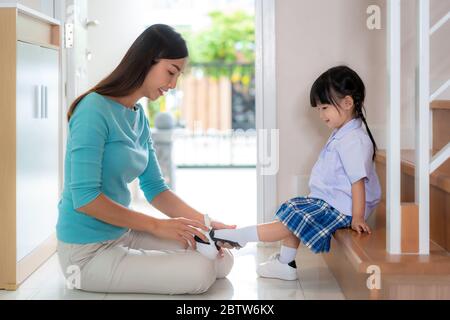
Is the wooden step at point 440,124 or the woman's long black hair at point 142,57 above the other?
the woman's long black hair at point 142,57

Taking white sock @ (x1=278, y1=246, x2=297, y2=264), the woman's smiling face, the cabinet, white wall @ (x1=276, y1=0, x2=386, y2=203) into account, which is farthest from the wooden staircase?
the cabinet

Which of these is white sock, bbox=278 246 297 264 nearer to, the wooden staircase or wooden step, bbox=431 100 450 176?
the wooden staircase

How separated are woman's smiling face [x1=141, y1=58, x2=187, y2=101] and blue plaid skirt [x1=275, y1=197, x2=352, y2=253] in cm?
67

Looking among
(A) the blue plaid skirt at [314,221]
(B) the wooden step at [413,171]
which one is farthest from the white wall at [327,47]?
(A) the blue plaid skirt at [314,221]

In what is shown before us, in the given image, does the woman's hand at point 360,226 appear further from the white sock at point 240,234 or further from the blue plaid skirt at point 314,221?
the white sock at point 240,234


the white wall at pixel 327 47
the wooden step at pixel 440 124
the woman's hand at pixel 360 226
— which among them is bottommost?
the woman's hand at pixel 360 226

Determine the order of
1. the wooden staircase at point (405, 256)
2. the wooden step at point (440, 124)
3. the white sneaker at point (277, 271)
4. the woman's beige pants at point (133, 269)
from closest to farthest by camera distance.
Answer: the wooden staircase at point (405, 256), the woman's beige pants at point (133, 269), the white sneaker at point (277, 271), the wooden step at point (440, 124)

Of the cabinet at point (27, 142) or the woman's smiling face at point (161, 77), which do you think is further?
the cabinet at point (27, 142)

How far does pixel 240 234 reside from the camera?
2502 millimetres

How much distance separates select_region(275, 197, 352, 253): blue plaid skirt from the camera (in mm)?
2523

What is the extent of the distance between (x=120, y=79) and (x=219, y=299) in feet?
2.59

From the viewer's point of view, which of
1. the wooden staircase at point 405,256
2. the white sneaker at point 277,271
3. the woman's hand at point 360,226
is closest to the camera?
the wooden staircase at point 405,256

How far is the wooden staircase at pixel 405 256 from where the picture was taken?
1.96 meters

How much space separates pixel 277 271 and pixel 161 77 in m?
0.85
